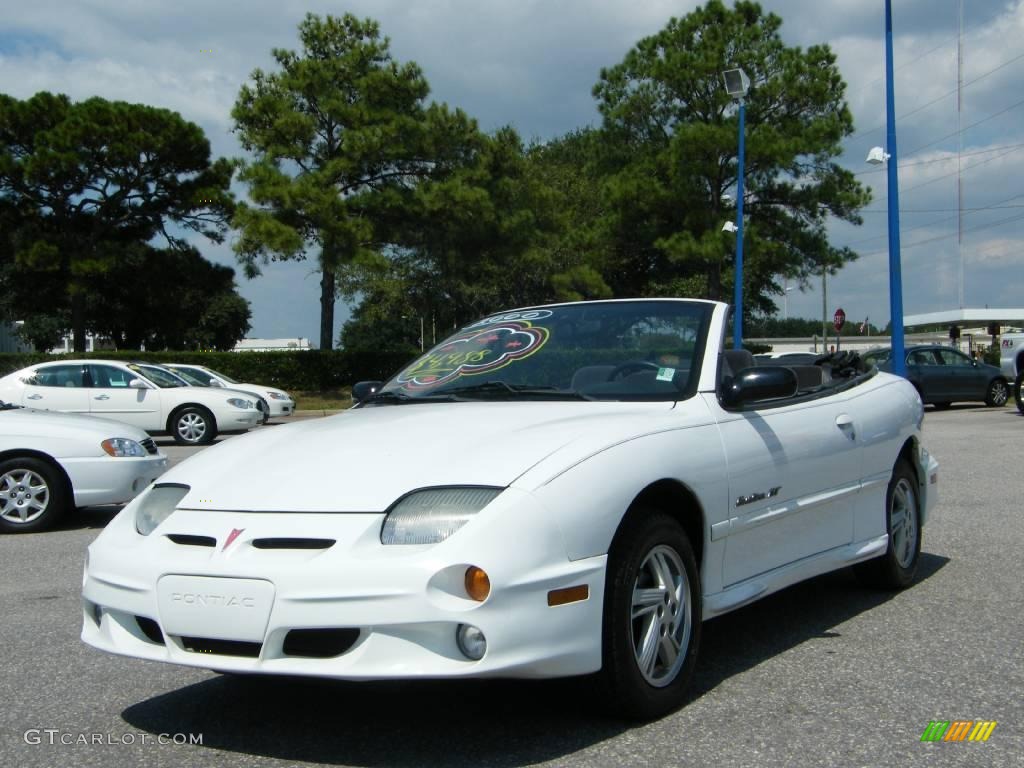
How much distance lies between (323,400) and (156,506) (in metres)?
29.0

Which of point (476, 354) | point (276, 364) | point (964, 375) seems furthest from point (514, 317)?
point (276, 364)

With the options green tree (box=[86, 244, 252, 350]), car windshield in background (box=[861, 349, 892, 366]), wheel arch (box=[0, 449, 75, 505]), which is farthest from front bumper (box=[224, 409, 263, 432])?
green tree (box=[86, 244, 252, 350])

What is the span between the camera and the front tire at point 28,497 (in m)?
9.21

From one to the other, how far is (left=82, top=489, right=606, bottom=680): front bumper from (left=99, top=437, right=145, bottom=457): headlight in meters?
6.03

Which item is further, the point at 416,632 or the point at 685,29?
the point at 685,29

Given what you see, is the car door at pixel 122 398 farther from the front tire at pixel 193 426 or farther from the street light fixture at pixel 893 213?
the street light fixture at pixel 893 213

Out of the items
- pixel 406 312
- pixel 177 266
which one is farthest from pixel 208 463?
pixel 406 312

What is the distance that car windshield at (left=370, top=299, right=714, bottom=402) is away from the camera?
4652mm

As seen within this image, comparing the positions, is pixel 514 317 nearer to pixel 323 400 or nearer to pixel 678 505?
pixel 678 505

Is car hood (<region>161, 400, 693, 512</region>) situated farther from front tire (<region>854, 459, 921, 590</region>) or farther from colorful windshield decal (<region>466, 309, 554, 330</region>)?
front tire (<region>854, 459, 921, 590</region>)

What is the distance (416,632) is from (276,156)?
31.1 m

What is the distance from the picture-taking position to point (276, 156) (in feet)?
108

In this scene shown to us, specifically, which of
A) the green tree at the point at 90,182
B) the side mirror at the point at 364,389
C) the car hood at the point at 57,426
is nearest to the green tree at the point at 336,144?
the green tree at the point at 90,182

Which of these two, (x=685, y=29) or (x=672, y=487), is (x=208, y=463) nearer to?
(x=672, y=487)
